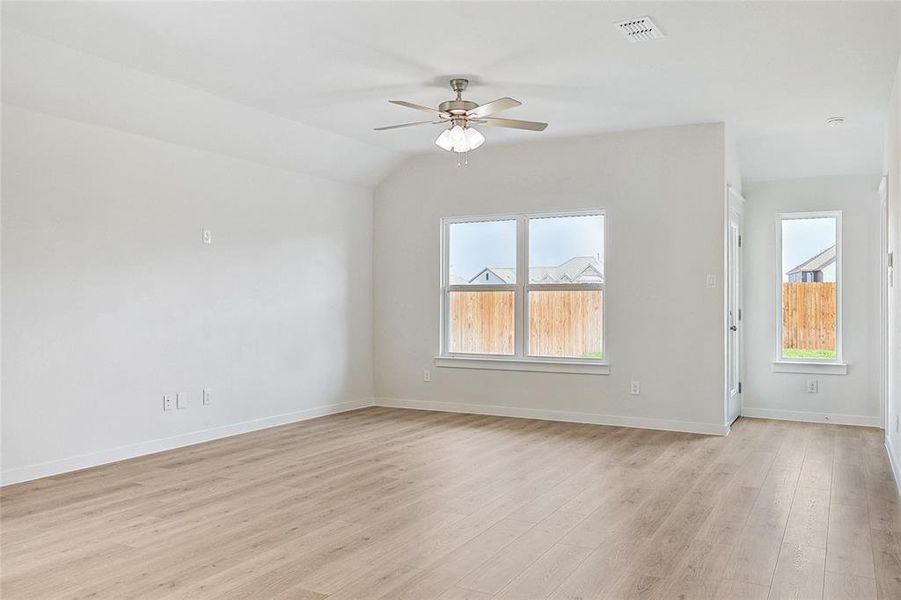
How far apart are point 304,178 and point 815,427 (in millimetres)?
5392

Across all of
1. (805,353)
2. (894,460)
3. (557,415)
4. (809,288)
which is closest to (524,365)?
(557,415)

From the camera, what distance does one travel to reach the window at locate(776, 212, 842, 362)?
A: 22.4 feet

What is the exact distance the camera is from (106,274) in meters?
5.07

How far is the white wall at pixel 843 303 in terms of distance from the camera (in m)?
6.66

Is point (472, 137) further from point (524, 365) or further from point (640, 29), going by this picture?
point (524, 365)

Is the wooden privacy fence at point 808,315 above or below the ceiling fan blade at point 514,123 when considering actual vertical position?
below

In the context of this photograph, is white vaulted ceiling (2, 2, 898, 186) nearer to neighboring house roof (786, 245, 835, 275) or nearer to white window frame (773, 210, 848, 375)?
white window frame (773, 210, 848, 375)

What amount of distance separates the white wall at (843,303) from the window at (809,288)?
0.23 ft

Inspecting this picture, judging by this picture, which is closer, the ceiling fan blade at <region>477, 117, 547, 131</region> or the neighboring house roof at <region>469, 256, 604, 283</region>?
the ceiling fan blade at <region>477, 117, 547, 131</region>

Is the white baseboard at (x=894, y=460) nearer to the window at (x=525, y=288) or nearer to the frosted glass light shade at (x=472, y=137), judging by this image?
the window at (x=525, y=288)

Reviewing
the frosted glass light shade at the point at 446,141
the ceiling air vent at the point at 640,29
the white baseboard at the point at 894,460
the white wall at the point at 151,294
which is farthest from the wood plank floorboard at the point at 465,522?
the ceiling air vent at the point at 640,29

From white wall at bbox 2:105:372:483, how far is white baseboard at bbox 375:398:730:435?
0.75m

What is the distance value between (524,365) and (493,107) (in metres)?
3.08

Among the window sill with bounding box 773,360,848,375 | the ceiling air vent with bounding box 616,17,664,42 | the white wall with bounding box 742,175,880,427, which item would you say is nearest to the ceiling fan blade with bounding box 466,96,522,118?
the ceiling air vent with bounding box 616,17,664,42
